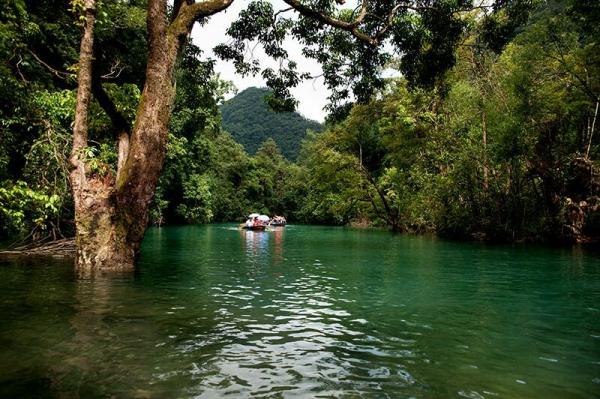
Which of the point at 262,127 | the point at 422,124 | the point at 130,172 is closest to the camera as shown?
the point at 130,172

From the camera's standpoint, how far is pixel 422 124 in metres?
36.6

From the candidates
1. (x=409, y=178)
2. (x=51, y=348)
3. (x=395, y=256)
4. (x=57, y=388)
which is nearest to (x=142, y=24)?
(x=395, y=256)

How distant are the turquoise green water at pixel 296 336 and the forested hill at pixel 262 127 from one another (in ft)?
452

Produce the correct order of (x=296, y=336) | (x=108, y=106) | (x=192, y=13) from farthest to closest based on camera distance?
1. (x=108, y=106)
2. (x=192, y=13)
3. (x=296, y=336)

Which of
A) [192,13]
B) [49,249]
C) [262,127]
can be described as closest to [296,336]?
[192,13]

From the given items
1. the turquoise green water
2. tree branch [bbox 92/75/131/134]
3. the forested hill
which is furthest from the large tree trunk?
the forested hill

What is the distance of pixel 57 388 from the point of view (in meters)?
4.39

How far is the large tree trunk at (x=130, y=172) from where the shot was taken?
12164mm

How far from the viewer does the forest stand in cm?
1348

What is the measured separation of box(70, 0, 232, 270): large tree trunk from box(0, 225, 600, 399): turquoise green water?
3.30 ft

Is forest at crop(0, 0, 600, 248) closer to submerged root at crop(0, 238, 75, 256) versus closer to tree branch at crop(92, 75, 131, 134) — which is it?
tree branch at crop(92, 75, 131, 134)

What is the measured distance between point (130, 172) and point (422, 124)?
28743mm

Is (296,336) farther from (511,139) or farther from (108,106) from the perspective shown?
(511,139)

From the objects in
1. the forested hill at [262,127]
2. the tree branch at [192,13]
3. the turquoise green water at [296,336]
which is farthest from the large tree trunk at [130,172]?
the forested hill at [262,127]
